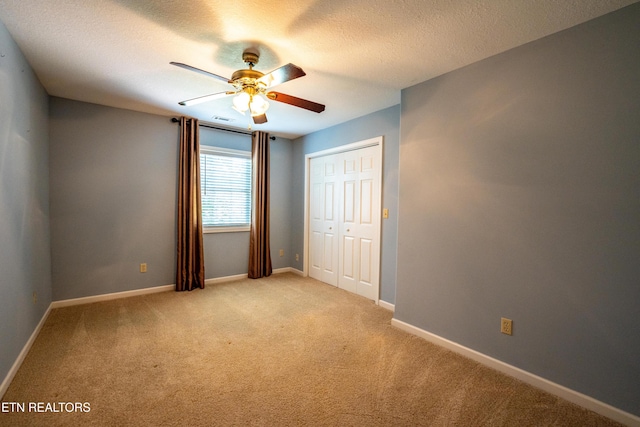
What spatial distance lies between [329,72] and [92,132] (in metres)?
3.11

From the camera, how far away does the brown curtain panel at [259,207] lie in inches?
187

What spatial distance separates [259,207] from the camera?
479 centimetres

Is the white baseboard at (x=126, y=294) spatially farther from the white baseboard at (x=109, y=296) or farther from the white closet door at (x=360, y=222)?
the white closet door at (x=360, y=222)

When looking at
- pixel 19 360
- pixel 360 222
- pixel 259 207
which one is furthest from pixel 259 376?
pixel 259 207

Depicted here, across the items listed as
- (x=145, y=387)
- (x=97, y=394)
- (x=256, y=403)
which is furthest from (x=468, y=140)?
(x=97, y=394)

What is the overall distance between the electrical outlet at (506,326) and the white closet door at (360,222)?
5.24 feet

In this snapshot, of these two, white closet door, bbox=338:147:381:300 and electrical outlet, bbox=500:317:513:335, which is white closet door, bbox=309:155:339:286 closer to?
white closet door, bbox=338:147:381:300

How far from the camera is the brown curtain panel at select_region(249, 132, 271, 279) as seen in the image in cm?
476

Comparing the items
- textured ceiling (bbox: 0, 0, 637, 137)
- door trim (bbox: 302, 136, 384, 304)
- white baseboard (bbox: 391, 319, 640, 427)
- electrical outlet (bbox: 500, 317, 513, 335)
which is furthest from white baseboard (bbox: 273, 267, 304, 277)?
electrical outlet (bbox: 500, 317, 513, 335)

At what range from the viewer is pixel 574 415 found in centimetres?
177

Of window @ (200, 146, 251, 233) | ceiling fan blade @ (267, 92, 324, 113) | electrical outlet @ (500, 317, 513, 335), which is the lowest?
electrical outlet @ (500, 317, 513, 335)

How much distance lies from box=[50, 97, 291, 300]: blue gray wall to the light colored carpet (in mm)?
602

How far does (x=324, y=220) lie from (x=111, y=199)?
297 cm

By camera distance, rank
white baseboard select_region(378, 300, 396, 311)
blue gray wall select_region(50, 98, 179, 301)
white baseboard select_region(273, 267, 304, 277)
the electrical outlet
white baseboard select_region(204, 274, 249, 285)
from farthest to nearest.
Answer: white baseboard select_region(273, 267, 304, 277) → white baseboard select_region(204, 274, 249, 285) → white baseboard select_region(378, 300, 396, 311) → blue gray wall select_region(50, 98, 179, 301) → the electrical outlet
